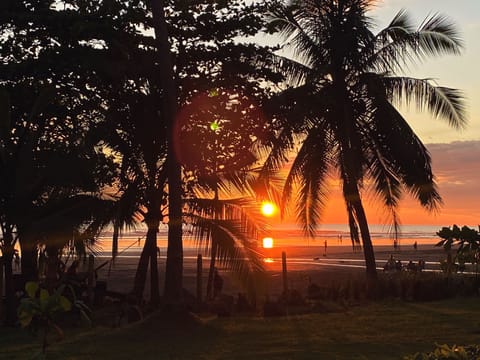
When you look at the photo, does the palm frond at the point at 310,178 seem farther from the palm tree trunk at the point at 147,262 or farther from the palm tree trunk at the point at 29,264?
the palm tree trunk at the point at 29,264

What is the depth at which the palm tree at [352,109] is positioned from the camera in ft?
62.7

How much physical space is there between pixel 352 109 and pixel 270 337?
32.1ft

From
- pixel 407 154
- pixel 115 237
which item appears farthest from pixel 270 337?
pixel 407 154

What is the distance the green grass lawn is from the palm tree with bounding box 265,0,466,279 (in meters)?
5.15

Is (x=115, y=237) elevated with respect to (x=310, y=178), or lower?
lower

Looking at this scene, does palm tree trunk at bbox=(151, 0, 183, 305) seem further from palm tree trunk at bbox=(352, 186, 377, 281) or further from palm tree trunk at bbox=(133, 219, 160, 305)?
palm tree trunk at bbox=(352, 186, 377, 281)

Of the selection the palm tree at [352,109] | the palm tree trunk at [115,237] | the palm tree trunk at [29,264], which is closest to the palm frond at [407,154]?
the palm tree at [352,109]

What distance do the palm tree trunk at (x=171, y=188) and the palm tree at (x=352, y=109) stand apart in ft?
17.6

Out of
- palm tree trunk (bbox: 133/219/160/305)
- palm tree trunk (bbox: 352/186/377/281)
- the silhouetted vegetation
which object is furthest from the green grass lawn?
palm tree trunk (bbox: 352/186/377/281)

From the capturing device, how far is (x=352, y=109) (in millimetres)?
20031

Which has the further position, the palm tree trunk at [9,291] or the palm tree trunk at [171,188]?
the palm tree trunk at [9,291]

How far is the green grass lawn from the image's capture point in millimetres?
10609

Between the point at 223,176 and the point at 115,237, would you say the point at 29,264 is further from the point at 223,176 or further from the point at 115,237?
the point at 223,176

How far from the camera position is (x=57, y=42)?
17812mm
